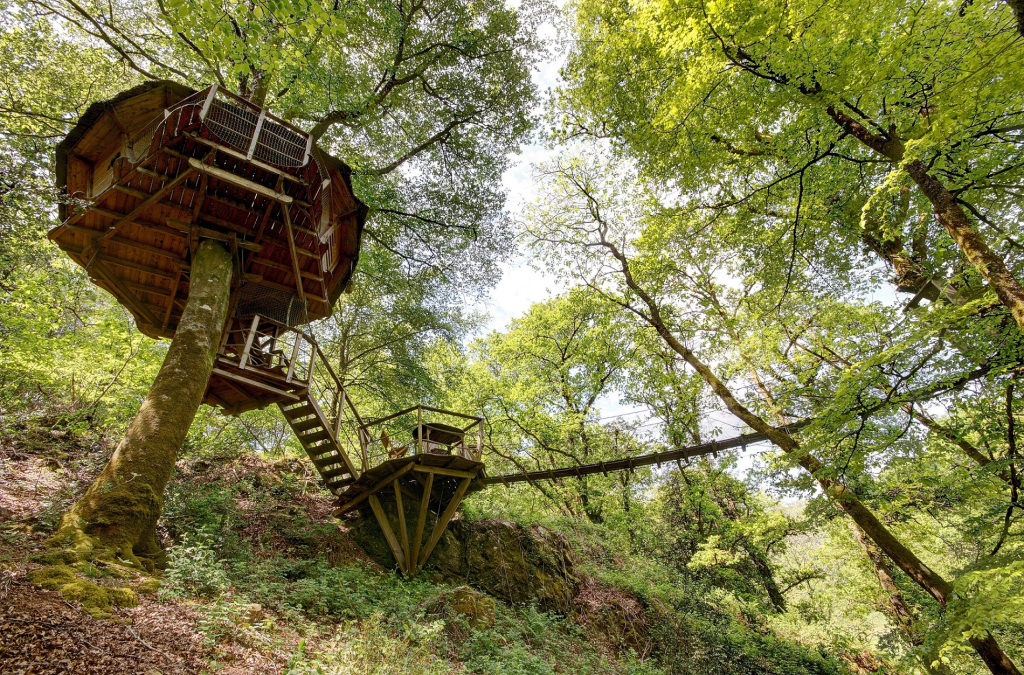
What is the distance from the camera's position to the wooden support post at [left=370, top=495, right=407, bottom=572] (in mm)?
8820

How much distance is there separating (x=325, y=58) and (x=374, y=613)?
11.4m

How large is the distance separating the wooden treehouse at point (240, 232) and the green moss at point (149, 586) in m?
3.95

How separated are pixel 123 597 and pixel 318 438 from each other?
5276 mm

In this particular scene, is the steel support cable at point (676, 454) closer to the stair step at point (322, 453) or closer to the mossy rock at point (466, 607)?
the mossy rock at point (466, 607)

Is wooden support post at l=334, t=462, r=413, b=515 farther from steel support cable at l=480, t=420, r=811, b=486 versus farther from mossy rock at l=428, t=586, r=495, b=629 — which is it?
mossy rock at l=428, t=586, r=495, b=629

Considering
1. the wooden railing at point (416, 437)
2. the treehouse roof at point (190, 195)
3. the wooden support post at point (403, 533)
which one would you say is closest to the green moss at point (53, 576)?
the treehouse roof at point (190, 195)

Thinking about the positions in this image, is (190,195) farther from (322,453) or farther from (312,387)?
(322,453)

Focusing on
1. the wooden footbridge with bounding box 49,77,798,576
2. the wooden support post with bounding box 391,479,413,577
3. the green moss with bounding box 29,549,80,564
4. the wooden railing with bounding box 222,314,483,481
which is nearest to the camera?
the green moss with bounding box 29,549,80,564

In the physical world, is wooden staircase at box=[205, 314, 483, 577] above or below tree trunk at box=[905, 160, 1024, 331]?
below

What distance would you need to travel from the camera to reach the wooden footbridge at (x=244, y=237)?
6668 mm

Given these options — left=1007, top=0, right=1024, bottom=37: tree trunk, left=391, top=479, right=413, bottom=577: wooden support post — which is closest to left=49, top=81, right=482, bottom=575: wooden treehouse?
left=391, top=479, right=413, bottom=577: wooden support post

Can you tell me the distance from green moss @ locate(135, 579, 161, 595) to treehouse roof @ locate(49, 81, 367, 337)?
16.9 ft

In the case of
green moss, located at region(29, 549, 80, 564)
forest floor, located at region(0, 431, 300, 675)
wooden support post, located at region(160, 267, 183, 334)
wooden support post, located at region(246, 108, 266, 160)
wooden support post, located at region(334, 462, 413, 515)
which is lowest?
forest floor, located at region(0, 431, 300, 675)

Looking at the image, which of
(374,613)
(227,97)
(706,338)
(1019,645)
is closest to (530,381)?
(706,338)
